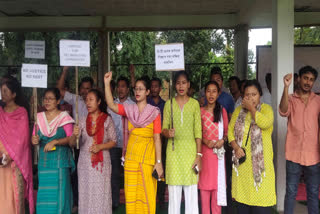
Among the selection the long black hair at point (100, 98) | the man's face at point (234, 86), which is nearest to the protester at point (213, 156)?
the long black hair at point (100, 98)

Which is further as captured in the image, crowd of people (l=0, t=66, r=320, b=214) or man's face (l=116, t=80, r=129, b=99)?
man's face (l=116, t=80, r=129, b=99)

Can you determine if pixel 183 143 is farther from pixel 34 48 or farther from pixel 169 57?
pixel 34 48

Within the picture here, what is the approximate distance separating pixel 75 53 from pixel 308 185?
2.82m

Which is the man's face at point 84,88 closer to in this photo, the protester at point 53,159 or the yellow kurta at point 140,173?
the protester at point 53,159

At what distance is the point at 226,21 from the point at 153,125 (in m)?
4.96

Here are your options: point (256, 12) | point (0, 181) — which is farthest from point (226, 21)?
point (0, 181)

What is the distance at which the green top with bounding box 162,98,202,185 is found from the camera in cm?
333

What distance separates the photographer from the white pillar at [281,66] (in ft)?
13.9

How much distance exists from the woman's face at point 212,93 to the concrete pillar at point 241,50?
395 centimetres

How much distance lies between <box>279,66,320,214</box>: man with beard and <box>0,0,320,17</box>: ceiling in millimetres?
3216

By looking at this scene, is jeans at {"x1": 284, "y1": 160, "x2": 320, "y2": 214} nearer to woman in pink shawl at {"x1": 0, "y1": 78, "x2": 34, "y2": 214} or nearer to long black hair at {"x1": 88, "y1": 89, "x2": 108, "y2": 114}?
long black hair at {"x1": 88, "y1": 89, "x2": 108, "y2": 114}

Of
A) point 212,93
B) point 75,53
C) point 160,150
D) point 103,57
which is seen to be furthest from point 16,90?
point 103,57

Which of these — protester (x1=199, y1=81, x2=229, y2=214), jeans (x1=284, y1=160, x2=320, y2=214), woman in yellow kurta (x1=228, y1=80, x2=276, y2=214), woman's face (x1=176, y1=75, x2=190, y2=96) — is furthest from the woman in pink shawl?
jeans (x1=284, y1=160, x2=320, y2=214)

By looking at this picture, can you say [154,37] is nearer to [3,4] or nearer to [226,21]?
[226,21]
